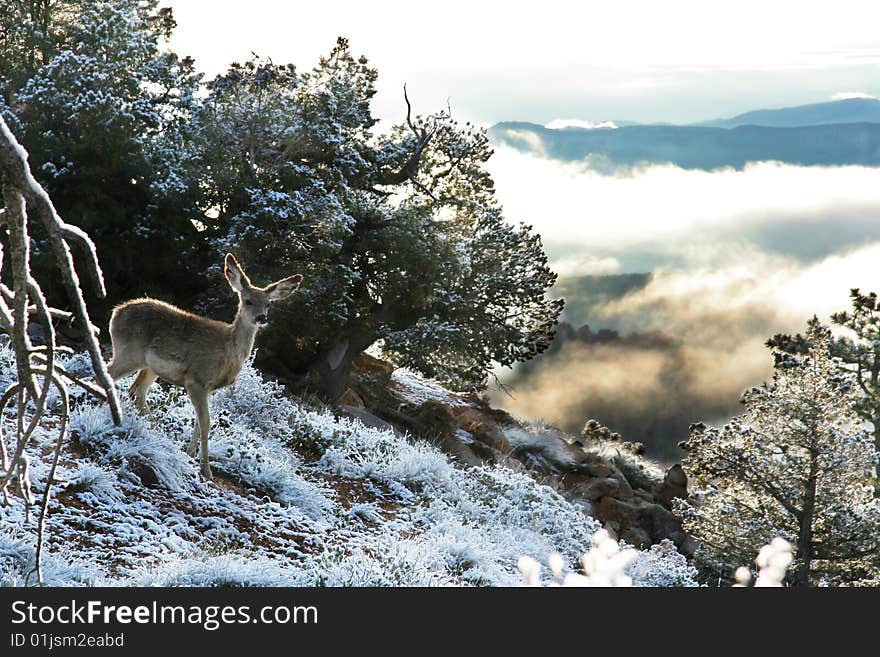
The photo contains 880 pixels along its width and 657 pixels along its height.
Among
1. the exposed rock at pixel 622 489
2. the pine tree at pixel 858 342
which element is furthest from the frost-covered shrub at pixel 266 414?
the pine tree at pixel 858 342

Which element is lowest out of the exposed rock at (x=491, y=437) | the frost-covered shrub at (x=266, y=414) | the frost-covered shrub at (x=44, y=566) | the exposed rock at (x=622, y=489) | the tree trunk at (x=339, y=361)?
the exposed rock at (x=622, y=489)

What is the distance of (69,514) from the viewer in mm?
8539

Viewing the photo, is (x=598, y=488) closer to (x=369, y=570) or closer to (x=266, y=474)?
(x=266, y=474)

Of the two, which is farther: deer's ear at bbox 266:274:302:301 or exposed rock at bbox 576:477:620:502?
exposed rock at bbox 576:477:620:502

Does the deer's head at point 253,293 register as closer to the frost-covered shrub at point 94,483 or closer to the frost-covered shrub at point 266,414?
the frost-covered shrub at point 94,483

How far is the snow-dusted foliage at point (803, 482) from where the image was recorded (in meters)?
16.7

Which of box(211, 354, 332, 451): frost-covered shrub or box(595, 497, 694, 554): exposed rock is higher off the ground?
box(211, 354, 332, 451): frost-covered shrub

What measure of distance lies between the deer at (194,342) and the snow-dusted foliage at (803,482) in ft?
33.0

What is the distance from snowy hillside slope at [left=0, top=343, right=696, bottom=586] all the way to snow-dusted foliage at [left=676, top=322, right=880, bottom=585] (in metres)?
3.13

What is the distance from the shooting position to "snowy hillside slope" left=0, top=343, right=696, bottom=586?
25.9 ft

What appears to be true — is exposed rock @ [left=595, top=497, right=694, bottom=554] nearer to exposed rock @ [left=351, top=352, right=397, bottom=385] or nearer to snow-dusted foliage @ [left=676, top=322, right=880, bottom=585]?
snow-dusted foliage @ [left=676, top=322, right=880, bottom=585]

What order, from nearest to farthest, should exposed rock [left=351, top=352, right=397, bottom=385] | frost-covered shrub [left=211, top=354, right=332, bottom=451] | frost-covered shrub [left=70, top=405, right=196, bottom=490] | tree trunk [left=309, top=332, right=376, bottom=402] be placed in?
frost-covered shrub [left=70, top=405, right=196, bottom=490], frost-covered shrub [left=211, top=354, right=332, bottom=451], tree trunk [left=309, top=332, right=376, bottom=402], exposed rock [left=351, top=352, right=397, bottom=385]

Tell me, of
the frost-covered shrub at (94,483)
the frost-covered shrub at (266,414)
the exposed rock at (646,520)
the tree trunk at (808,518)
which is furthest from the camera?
the exposed rock at (646,520)

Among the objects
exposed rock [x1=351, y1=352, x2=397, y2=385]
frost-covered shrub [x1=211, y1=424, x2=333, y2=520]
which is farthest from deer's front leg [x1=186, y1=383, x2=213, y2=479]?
exposed rock [x1=351, y1=352, x2=397, y2=385]
